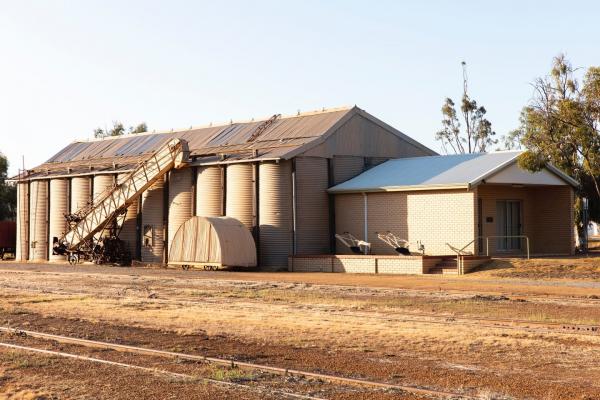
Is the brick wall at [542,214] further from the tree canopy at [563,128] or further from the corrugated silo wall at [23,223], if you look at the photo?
the corrugated silo wall at [23,223]

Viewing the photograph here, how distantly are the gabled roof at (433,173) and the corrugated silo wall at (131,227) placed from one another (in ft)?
39.6

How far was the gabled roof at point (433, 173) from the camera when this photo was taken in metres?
36.7

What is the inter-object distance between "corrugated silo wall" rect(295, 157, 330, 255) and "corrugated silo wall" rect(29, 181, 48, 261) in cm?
1914

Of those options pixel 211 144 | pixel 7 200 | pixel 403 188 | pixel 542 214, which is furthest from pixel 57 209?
pixel 7 200

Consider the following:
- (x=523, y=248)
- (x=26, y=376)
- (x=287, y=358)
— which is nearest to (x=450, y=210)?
(x=523, y=248)

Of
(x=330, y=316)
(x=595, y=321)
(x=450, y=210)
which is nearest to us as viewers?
(x=595, y=321)

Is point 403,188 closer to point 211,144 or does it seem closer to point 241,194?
point 241,194

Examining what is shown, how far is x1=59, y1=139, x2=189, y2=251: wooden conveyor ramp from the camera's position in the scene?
146 ft

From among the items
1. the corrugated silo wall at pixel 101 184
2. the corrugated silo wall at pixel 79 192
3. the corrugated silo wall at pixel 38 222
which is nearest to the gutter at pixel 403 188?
the corrugated silo wall at pixel 101 184

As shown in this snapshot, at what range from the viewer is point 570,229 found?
1576 inches

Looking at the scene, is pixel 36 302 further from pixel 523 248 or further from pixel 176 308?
pixel 523 248

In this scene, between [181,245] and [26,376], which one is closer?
[26,376]

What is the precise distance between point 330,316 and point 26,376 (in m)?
8.43

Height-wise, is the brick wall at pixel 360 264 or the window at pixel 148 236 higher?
the window at pixel 148 236
